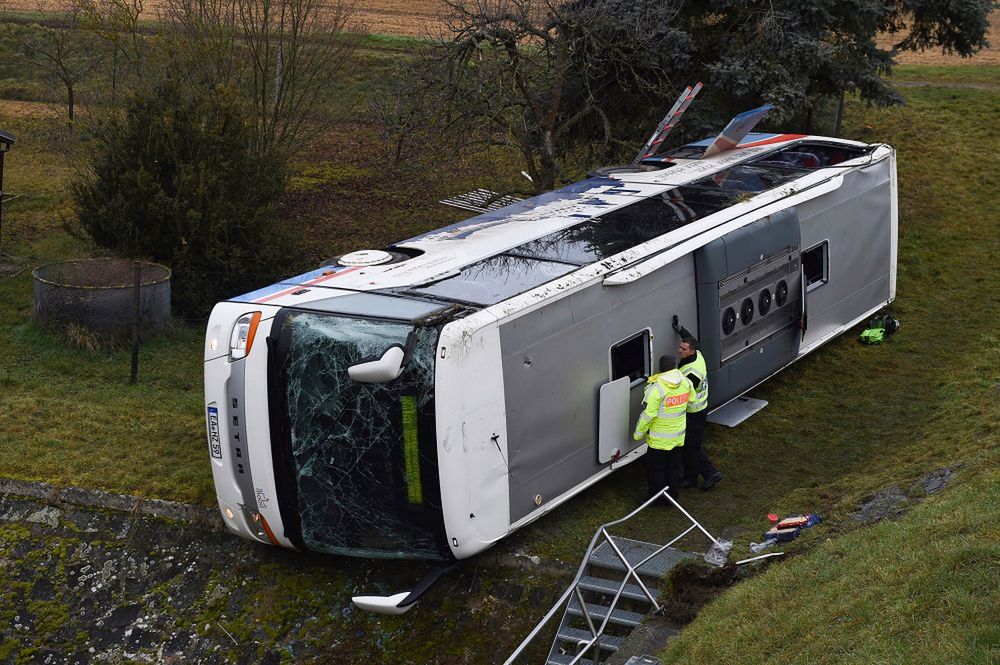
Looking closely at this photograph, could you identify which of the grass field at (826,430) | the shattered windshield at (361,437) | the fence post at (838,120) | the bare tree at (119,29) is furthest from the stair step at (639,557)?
the bare tree at (119,29)

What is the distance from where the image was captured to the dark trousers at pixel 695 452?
33.6ft

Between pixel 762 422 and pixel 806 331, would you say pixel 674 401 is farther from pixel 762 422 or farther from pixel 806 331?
pixel 806 331

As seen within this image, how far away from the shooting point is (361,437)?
8.37m

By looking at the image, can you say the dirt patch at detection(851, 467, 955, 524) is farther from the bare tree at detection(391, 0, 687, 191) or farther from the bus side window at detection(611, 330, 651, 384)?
the bare tree at detection(391, 0, 687, 191)

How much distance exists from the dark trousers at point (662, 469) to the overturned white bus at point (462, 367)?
0.76 feet

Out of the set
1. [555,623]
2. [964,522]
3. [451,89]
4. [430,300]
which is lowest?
[555,623]

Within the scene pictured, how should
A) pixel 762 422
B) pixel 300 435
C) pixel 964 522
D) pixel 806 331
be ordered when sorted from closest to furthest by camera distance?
pixel 964 522 → pixel 300 435 → pixel 762 422 → pixel 806 331

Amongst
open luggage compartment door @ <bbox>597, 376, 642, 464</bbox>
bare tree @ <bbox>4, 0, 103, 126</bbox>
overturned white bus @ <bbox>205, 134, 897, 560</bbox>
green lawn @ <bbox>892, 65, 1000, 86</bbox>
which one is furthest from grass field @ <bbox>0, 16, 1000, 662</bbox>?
bare tree @ <bbox>4, 0, 103, 126</bbox>

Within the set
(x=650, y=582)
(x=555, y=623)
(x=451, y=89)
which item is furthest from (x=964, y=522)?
(x=451, y=89)

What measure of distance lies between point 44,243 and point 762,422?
14608 millimetres

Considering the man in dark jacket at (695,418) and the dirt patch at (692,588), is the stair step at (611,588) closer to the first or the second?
the dirt patch at (692,588)

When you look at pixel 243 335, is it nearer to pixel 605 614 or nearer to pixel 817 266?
pixel 605 614

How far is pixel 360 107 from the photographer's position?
954 inches

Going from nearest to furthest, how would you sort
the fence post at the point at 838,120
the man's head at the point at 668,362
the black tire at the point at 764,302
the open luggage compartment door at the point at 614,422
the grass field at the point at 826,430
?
1. the grass field at the point at 826,430
2. the open luggage compartment door at the point at 614,422
3. the man's head at the point at 668,362
4. the black tire at the point at 764,302
5. the fence post at the point at 838,120
